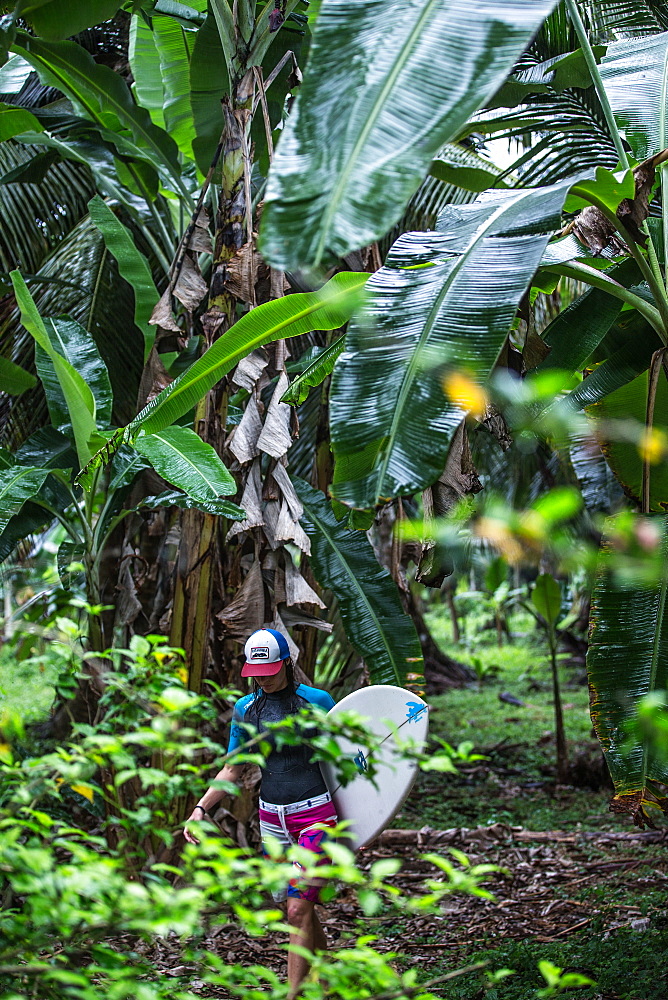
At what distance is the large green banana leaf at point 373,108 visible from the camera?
5.27 feet

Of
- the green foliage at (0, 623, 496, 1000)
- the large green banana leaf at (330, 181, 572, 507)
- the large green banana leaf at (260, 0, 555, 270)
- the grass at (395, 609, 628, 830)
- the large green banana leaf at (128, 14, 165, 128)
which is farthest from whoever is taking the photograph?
the grass at (395, 609, 628, 830)

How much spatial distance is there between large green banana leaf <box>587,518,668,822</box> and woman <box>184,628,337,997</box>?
41.8 inches

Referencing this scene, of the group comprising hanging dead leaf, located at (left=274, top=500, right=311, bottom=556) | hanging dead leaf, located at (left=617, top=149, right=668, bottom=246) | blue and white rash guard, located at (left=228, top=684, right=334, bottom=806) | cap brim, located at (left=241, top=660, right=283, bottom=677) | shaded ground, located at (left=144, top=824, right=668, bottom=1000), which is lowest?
shaded ground, located at (left=144, top=824, right=668, bottom=1000)

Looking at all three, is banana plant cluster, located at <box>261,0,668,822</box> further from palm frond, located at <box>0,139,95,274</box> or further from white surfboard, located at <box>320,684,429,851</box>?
palm frond, located at <box>0,139,95,274</box>

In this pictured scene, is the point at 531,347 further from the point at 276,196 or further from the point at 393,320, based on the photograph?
the point at 276,196

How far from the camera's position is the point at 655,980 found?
2994 millimetres

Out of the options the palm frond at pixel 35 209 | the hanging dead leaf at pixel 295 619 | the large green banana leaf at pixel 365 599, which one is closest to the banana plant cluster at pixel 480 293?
the large green banana leaf at pixel 365 599

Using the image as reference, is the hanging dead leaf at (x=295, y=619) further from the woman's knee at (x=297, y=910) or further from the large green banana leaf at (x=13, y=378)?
the large green banana leaf at (x=13, y=378)

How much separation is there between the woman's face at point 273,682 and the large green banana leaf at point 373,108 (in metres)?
1.92

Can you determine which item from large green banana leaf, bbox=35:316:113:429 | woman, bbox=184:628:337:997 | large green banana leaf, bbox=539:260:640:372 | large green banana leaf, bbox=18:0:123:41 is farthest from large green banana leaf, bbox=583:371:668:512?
large green banana leaf, bbox=18:0:123:41

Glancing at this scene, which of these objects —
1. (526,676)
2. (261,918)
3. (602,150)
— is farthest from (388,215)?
(526,676)

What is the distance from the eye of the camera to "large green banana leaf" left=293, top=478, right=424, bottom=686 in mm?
3816

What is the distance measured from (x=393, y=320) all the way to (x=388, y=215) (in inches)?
29.0

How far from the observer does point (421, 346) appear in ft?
7.26
